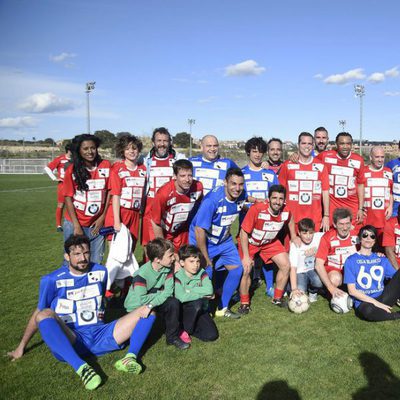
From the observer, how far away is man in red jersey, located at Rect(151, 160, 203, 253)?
14.0 ft

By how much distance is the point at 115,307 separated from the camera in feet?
15.7

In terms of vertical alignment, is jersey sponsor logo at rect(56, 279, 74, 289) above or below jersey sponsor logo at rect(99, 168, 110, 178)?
below

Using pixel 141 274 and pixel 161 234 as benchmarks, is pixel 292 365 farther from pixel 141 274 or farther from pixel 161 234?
pixel 161 234

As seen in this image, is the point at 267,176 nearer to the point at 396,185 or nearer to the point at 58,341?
the point at 396,185

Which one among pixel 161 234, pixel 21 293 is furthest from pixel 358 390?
pixel 21 293

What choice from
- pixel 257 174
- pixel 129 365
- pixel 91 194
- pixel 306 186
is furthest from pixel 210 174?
pixel 129 365

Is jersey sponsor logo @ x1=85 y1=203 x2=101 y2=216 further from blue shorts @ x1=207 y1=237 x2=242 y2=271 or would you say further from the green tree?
the green tree

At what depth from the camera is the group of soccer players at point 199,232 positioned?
3.50 m

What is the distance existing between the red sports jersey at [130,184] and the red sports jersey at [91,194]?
167mm

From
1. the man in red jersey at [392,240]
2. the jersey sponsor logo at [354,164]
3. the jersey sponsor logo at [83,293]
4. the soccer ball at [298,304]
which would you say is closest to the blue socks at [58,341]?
the jersey sponsor logo at [83,293]

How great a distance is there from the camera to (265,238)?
4812mm

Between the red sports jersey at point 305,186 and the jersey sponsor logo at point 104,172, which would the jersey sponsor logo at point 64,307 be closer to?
the jersey sponsor logo at point 104,172

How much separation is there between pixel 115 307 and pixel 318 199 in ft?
9.91

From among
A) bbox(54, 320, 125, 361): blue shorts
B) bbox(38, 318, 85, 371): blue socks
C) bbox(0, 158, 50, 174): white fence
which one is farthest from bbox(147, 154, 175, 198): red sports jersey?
bbox(0, 158, 50, 174): white fence
